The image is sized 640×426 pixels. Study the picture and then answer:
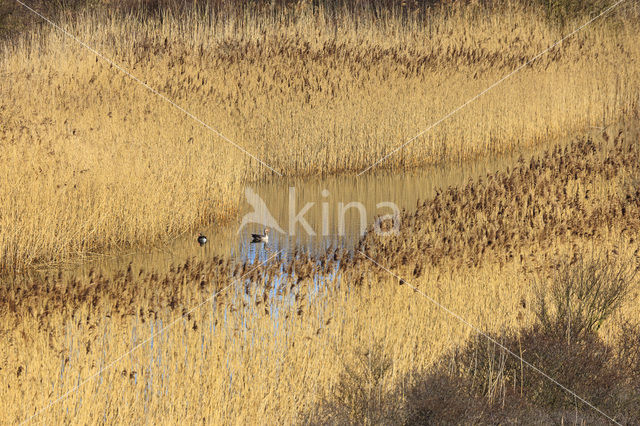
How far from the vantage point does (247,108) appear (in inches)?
461

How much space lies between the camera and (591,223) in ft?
26.8

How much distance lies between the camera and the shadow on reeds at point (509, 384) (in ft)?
13.8

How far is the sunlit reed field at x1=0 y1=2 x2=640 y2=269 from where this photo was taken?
27.2ft

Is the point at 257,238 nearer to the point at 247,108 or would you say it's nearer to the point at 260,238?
the point at 260,238

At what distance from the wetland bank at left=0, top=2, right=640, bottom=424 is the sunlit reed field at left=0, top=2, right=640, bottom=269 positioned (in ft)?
0.12

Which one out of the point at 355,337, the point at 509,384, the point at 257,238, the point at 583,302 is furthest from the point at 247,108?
the point at 509,384

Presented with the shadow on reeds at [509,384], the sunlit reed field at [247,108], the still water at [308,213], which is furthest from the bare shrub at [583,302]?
the sunlit reed field at [247,108]

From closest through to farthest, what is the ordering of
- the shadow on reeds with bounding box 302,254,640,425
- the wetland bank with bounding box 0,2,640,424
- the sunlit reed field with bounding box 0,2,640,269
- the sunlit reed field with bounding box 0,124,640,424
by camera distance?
the shadow on reeds with bounding box 302,254,640,425, the sunlit reed field with bounding box 0,124,640,424, the wetland bank with bounding box 0,2,640,424, the sunlit reed field with bounding box 0,2,640,269

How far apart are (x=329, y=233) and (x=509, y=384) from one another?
440 centimetres

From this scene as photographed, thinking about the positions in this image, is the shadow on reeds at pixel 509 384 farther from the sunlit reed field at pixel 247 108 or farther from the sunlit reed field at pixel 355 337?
the sunlit reed field at pixel 247 108

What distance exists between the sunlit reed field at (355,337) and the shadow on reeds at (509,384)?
1 cm

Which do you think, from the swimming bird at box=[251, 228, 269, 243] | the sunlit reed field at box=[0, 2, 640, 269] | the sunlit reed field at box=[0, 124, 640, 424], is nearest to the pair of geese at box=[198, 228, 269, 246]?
the swimming bird at box=[251, 228, 269, 243]

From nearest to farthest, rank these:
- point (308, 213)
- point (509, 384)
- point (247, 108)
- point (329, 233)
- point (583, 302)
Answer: point (509, 384) → point (583, 302) → point (329, 233) → point (308, 213) → point (247, 108)

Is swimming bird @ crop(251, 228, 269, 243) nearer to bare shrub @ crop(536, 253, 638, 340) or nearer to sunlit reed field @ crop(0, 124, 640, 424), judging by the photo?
sunlit reed field @ crop(0, 124, 640, 424)
